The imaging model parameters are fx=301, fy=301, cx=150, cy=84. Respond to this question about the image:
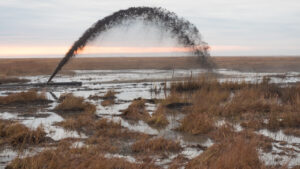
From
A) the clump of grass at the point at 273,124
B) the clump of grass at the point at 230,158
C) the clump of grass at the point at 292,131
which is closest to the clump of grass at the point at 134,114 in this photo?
the clump of grass at the point at 273,124

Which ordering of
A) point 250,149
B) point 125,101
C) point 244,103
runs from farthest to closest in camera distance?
point 125,101, point 244,103, point 250,149

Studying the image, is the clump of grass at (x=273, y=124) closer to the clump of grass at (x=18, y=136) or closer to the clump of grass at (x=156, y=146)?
the clump of grass at (x=156, y=146)

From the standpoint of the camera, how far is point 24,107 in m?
12.8

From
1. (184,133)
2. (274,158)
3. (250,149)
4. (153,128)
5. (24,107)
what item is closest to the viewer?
(250,149)

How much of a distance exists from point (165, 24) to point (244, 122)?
17.0ft

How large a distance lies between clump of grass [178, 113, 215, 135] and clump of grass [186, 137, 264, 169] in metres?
2.35

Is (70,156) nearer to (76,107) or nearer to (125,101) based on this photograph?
(76,107)

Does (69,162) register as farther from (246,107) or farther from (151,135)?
(246,107)

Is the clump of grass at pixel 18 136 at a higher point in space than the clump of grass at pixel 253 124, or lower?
higher

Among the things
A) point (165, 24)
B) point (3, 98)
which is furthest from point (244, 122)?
point (3, 98)

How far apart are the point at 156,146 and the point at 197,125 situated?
6.87ft

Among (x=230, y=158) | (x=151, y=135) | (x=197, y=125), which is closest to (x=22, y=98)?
(x=151, y=135)

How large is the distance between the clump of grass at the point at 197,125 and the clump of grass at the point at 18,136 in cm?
392

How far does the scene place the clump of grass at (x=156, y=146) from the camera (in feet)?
22.4
